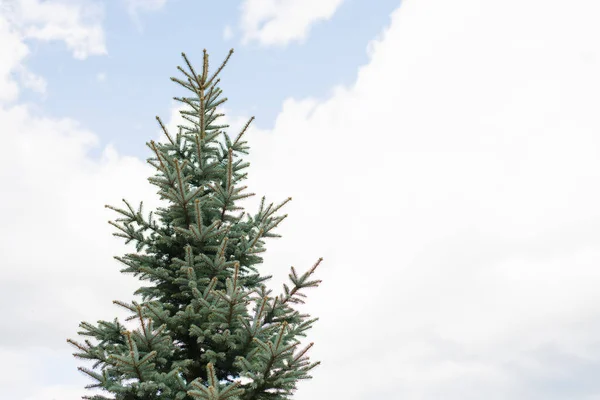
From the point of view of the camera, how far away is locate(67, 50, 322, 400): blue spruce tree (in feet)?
22.7

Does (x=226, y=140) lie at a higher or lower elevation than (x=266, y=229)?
higher

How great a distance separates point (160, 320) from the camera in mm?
7719

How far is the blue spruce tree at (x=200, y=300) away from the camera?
6934mm

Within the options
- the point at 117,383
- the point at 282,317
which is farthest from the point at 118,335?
the point at 282,317

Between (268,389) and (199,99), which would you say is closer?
(268,389)

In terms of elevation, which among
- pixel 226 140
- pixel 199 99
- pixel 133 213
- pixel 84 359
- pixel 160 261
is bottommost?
pixel 84 359

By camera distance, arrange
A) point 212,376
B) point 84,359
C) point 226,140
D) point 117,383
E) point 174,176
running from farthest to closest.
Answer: point 226,140, point 174,176, point 84,359, point 117,383, point 212,376

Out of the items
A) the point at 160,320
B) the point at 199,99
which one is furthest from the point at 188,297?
the point at 199,99

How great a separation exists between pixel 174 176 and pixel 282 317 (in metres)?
2.67

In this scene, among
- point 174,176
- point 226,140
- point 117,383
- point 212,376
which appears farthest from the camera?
point 226,140

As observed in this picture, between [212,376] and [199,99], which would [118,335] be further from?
[199,99]

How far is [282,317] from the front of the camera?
25.8 feet

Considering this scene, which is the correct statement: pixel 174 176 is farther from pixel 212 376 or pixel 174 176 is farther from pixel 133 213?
pixel 212 376

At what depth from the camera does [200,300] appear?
7.38m
